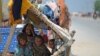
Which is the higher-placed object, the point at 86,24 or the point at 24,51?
the point at 24,51

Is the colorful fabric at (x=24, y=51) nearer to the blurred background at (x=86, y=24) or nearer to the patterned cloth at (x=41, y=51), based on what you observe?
the patterned cloth at (x=41, y=51)

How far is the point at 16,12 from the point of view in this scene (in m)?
4.29

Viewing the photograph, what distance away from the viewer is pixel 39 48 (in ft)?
15.8

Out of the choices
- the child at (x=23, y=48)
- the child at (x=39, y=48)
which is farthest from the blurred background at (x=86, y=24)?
the child at (x=39, y=48)

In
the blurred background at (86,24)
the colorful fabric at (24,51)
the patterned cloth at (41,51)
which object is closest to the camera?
the patterned cloth at (41,51)

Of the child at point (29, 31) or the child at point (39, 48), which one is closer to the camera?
the child at point (39, 48)

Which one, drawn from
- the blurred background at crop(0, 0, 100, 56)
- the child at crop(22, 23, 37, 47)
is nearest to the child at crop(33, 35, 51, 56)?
the child at crop(22, 23, 37, 47)

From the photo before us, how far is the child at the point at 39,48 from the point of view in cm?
479

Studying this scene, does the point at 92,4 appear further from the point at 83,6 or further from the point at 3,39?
the point at 3,39

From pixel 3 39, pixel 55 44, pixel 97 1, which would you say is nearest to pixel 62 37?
pixel 55 44

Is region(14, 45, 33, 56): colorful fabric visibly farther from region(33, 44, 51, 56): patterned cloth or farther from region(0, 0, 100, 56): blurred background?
region(0, 0, 100, 56): blurred background

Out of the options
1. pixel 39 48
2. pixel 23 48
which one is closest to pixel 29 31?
pixel 23 48

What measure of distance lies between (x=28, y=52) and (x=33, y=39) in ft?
0.70

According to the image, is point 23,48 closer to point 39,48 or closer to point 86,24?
point 39,48
